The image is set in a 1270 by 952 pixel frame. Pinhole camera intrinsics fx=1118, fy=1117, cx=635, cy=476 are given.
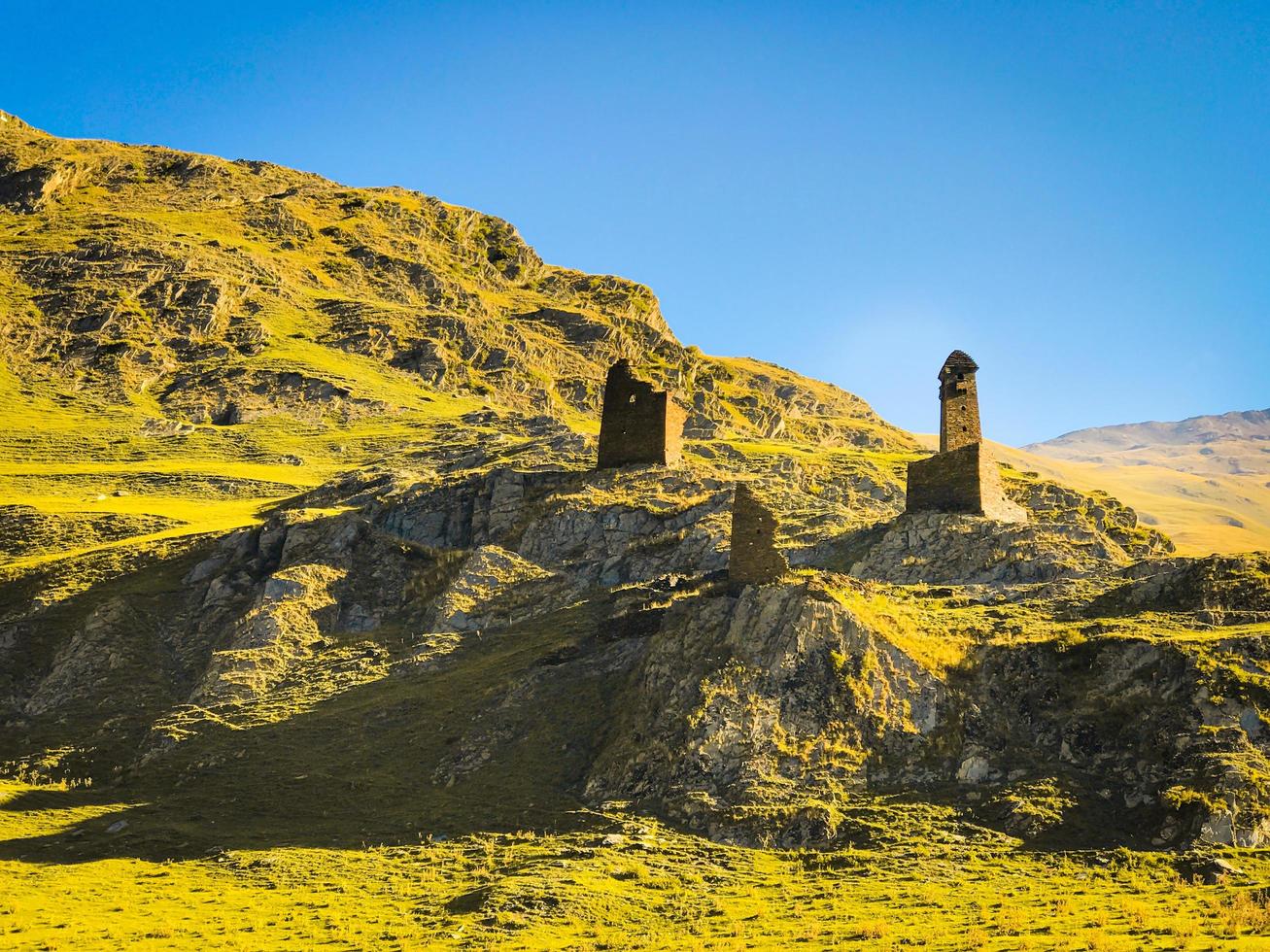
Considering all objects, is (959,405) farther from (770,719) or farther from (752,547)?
(770,719)

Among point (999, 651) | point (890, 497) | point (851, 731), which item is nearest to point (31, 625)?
point (851, 731)

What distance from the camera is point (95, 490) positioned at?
9619 cm

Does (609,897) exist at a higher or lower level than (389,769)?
lower

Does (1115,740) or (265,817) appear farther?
(265,817)

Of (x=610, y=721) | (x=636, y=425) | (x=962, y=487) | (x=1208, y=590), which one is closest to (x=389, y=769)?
(x=610, y=721)

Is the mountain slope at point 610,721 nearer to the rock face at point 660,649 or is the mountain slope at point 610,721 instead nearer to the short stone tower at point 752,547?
the rock face at point 660,649

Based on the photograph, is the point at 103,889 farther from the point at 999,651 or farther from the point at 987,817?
the point at 999,651

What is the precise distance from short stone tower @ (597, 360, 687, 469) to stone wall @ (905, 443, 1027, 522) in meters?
16.0

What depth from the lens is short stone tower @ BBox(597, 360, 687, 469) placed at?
66.8m

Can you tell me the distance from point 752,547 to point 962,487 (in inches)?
616

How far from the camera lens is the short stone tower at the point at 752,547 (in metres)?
43.2

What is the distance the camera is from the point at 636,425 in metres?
67.6

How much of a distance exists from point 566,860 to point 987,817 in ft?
41.5

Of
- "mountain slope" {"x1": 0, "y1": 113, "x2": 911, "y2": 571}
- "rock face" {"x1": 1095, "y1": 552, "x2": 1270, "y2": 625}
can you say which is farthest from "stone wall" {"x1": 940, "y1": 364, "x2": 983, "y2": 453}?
"mountain slope" {"x1": 0, "y1": 113, "x2": 911, "y2": 571}
